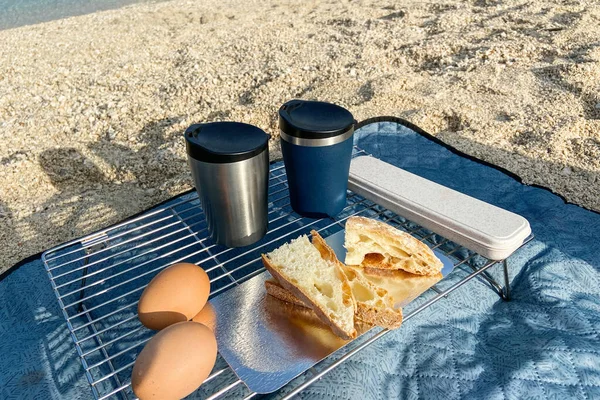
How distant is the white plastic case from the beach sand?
0.74 m

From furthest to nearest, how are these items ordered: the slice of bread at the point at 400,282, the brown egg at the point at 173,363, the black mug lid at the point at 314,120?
the black mug lid at the point at 314,120
the slice of bread at the point at 400,282
the brown egg at the point at 173,363

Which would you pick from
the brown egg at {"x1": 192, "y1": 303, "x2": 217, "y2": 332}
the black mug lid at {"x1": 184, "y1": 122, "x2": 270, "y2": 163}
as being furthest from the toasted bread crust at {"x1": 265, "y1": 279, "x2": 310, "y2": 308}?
the black mug lid at {"x1": 184, "y1": 122, "x2": 270, "y2": 163}

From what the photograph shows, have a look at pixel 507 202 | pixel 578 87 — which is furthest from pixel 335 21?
pixel 507 202

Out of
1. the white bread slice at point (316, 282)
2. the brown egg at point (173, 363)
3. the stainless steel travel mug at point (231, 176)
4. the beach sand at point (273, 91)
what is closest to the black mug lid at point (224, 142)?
the stainless steel travel mug at point (231, 176)

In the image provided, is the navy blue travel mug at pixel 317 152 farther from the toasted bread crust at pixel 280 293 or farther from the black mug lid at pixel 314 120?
Answer: the toasted bread crust at pixel 280 293

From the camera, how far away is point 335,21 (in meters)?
3.46

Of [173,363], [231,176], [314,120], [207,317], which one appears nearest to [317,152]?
[314,120]

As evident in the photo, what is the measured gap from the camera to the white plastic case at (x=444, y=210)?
1025 mm

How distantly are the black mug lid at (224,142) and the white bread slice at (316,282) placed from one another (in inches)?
8.6

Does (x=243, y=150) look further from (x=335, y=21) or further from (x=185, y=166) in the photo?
(x=335, y=21)

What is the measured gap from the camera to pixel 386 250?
1014mm

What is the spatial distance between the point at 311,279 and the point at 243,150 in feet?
0.98

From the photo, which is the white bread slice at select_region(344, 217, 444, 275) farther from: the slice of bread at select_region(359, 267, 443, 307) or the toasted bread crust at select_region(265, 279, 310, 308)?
the toasted bread crust at select_region(265, 279, 310, 308)

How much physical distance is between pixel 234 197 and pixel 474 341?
0.64 m
